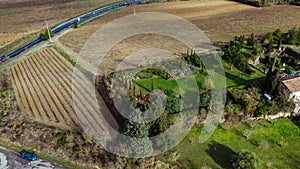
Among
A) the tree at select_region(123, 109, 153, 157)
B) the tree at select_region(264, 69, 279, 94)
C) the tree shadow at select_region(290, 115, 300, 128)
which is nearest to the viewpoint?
the tree at select_region(123, 109, 153, 157)

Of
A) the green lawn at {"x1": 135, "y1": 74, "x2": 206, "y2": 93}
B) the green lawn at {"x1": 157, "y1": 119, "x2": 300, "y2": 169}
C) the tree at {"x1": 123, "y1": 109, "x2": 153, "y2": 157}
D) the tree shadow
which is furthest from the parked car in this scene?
the tree shadow

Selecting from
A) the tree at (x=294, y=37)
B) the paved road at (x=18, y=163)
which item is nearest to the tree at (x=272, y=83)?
the tree at (x=294, y=37)

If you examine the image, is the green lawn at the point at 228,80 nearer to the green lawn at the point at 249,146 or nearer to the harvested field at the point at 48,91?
the green lawn at the point at 249,146

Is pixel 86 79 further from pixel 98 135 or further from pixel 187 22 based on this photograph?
pixel 187 22

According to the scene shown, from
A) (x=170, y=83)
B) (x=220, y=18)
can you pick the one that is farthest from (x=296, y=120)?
(x=220, y=18)

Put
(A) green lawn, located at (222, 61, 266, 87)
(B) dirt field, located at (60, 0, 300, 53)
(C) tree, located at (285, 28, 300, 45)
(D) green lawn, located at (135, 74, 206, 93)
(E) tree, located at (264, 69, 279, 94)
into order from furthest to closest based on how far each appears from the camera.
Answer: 1. (B) dirt field, located at (60, 0, 300, 53)
2. (C) tree, located at (285, 28, 300, 45)
3. (A) green lawn, located at (222, 61, 266, 87)
4. (D) green lawn, located at (135, 74, 206, 93)
5. (E) tree, located at (264, 69, 279, 94)

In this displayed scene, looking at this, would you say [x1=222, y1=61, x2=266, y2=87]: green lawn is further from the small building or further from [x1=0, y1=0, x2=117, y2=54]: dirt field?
[x1=0, y1=0, x2=117, y2=54]: dirt field
